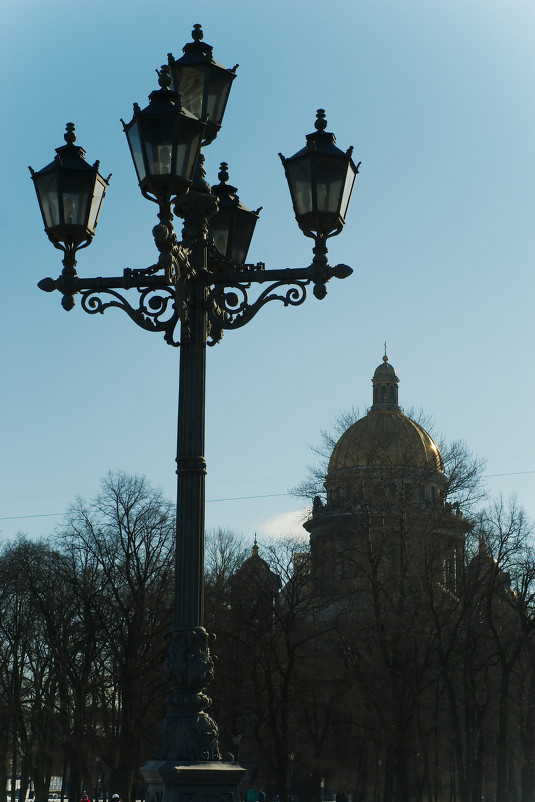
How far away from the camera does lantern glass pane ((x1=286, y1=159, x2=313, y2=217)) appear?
28.4 ft

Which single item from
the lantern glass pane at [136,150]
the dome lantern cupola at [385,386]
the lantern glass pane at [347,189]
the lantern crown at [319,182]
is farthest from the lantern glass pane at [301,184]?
the dome lantern cupola at [385,386]

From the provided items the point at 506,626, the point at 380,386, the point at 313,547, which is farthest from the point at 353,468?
the point at 380,386

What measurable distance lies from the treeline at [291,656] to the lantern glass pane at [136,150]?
31495mm

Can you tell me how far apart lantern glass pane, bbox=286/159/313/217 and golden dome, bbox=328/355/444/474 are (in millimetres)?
32609

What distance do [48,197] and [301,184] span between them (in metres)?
1.90

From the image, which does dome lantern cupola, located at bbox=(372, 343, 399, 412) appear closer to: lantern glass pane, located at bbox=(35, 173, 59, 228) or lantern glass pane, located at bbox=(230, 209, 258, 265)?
lantern glass pane, located at bbox=(230, 209, 258, 265)

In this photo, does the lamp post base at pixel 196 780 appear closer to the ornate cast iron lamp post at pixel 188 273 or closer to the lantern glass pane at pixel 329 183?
the ornate cast iron lamp post at pixel 188 273

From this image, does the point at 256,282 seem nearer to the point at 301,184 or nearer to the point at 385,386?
the point at 301,184

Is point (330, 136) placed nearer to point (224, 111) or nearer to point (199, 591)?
point (224, 111)

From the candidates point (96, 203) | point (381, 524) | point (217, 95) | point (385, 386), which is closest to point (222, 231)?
point (217, 95)

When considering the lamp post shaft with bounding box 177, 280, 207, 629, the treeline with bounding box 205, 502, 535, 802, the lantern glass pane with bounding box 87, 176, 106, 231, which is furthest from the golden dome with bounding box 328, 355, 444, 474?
the lamp post shaft with bounding box 177, 280, 207, 629

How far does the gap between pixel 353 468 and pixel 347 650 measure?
6531 mm

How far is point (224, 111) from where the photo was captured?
370 inches

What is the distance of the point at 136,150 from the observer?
317 inches
